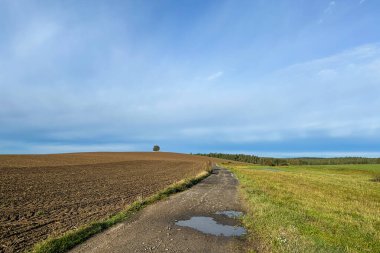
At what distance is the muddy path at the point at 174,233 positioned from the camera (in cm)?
1031

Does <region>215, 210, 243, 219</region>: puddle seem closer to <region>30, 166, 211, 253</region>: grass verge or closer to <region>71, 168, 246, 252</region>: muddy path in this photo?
<region>71, 168, 246, 252</region>: muddy path

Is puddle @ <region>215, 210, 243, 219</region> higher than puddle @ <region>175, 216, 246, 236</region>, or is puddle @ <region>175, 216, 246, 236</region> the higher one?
puddle @ <region>215, 210, 243, 219</region>

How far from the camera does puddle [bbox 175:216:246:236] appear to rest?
12.7 metres

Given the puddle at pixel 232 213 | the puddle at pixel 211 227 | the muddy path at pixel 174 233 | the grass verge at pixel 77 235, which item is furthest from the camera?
the puddle at pixel 232 213

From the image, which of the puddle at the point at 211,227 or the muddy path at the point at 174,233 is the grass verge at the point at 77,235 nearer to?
the muddy path at the point at 174,233

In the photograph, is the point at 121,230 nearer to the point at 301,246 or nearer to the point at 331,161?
the point at 301,246

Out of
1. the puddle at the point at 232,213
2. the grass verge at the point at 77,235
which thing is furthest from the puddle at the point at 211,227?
the grass verge at the point at 77,235

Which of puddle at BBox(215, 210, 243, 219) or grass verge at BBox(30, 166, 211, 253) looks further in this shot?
puddle at BBox(215, 210, 243, 219)

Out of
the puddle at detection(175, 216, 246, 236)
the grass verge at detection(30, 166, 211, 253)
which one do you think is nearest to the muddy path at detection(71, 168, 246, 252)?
the puddle at detection(175, 216, 246, 236)

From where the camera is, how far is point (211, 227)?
536 inches

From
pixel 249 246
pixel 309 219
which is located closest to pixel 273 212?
pixel 309 219

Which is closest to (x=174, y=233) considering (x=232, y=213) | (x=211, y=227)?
(x=211, y=227)

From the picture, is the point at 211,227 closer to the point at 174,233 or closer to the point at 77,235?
the point at 174,233

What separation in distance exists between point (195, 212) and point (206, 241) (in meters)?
5.78
